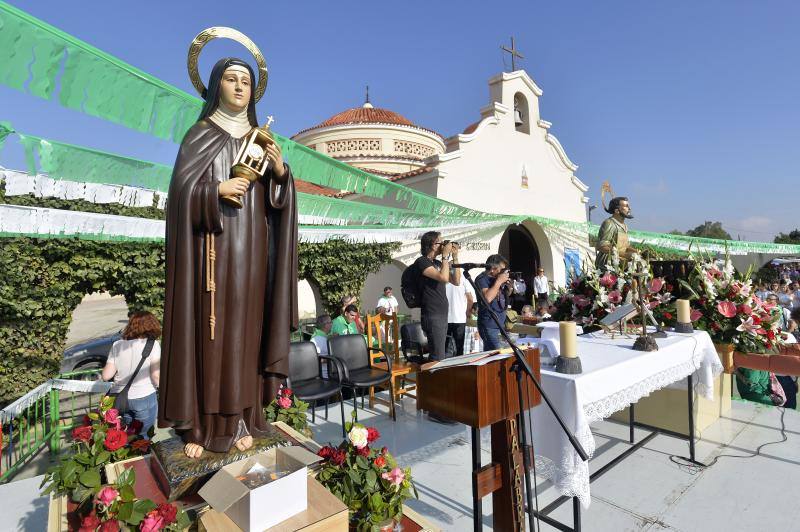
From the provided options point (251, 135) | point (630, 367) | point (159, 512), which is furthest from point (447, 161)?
point (159, 512)

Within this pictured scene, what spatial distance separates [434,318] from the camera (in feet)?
14.6

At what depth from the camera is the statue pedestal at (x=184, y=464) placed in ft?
5.91

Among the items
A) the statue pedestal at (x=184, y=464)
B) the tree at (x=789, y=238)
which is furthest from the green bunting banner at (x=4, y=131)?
the tree at (x=789, y=238)

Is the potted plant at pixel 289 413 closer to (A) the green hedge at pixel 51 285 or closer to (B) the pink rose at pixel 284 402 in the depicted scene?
(B) the pink rose at pixel 284 402

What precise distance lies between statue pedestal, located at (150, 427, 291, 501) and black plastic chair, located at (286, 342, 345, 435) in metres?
2.05

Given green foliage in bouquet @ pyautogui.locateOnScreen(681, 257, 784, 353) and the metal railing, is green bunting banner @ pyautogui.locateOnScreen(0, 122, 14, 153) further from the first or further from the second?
green foliage in bouquet @ pyautogui.locateOnScreen(681, 257, 784, 353)

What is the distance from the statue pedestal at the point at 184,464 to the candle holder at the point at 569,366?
5.37ft

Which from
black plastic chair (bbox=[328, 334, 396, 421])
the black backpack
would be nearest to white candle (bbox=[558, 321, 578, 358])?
the black backpack

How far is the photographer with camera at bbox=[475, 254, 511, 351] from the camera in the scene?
4219 millimetres

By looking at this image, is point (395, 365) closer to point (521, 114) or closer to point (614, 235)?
point (614, 235)

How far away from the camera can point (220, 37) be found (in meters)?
2.02

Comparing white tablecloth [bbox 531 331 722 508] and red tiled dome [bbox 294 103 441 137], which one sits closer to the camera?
white tablecloth [bbox 531 331 722 508]

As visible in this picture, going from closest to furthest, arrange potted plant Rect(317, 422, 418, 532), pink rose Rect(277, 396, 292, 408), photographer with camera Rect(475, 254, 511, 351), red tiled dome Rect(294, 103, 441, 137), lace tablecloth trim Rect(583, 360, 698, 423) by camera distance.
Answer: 1. potted plant Rect(317, 422, 418, 532)
2. lace tablecloth trim Rect(583, 360, 698, 423)
3. pink rose Rect(277, 396, 292, 408)
4. photographer with camera Rect(475, 254, 511, 351)
5. red tiled dome Rect(294, 103, 441, 137)

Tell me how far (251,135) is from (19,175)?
228 centimetres
